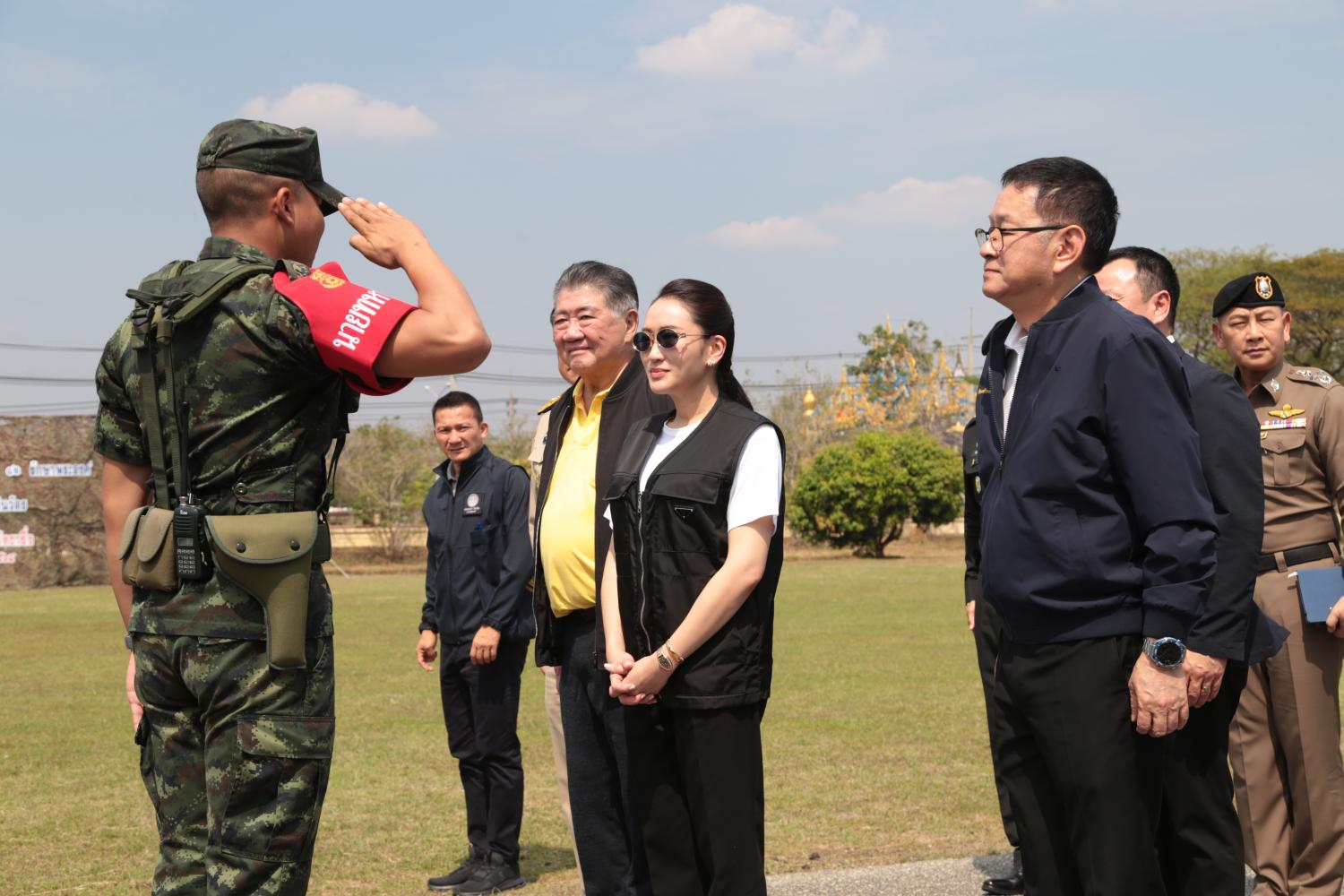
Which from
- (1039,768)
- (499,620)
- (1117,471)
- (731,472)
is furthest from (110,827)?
(1117,471)

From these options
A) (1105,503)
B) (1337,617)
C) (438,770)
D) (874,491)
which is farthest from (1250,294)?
(874,491)

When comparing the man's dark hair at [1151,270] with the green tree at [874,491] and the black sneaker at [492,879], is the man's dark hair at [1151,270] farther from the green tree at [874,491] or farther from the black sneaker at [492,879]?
the green tree at [874,491]

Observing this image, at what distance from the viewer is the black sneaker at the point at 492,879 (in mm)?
5742

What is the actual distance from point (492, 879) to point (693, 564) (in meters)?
2.76

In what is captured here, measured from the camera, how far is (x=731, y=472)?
381 cm

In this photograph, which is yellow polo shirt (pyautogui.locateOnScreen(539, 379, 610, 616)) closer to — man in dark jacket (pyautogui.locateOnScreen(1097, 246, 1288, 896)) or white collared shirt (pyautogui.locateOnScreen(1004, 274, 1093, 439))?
white collared shirt (pyautogui.locateOnScreen(1004, 274, 1093, 439))

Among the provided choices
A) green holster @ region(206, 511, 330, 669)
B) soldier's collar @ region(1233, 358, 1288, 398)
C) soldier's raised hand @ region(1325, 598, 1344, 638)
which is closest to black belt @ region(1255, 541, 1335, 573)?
soldier's raised hand @ region(1325, 598, 1344, 638)

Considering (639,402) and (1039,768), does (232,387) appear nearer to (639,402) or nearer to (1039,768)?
(639,402)

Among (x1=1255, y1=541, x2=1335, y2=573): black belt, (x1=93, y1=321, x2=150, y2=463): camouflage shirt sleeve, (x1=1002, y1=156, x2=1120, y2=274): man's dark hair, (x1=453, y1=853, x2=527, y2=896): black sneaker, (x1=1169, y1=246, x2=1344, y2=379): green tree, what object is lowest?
(x1=453, y1=853, x2=527, y2=896): black sneaker

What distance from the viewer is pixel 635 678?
371 centimetres

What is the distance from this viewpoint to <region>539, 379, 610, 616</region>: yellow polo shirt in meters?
4.31

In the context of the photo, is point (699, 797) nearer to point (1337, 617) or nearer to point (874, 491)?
point (1337, 617)

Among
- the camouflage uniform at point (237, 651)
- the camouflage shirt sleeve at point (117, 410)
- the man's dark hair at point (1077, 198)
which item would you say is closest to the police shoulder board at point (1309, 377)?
the man's dark hair at point (1077, 198)

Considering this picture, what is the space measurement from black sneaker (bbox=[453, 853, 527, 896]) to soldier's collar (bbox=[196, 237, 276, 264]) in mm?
3559
